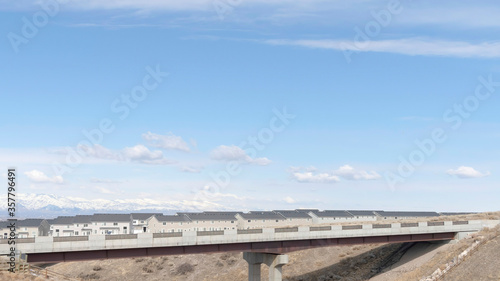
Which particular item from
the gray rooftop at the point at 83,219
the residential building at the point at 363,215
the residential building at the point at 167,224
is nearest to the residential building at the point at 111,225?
the gray rooftop at the point at 83,219

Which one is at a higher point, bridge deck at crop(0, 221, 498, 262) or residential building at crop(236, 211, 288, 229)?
residential building at crop(236, 211, 288, 229)

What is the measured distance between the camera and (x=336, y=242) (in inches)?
2682

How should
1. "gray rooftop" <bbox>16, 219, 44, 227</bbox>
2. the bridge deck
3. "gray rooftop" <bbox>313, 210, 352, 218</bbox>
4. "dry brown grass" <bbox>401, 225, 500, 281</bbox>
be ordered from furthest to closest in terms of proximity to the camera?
"gray rooftop" <bbox>313, 210, 352, 218</bbox> < "gray rooftop" <bbox>16, 219, 44, 227</bbox> < "dry brown grass" <bbox>401, 225, 500, 281</bbox> < the bridge deck

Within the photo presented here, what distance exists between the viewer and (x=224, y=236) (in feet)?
191

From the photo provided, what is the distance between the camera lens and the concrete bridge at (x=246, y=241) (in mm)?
48525

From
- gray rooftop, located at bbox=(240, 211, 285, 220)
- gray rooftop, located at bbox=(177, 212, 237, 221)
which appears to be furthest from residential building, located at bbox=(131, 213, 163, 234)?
gray rooftop, located at bbox=(240, 211, 285, 220)

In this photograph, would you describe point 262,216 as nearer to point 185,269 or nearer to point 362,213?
point 362,213

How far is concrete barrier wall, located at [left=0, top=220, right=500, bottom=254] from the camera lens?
48.0 metres

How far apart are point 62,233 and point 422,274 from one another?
116371 millimetres

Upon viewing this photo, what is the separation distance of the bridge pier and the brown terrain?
584 inches

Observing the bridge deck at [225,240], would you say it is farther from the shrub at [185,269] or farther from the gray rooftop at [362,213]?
the gray rooftop at [362,213]

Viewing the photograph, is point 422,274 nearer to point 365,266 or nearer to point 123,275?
point 365,266

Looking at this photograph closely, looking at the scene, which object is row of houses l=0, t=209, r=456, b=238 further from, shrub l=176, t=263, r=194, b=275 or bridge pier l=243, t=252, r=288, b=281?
bridge pier l=243, t=252, r=288, b=281

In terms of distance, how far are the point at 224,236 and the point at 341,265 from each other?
29641 millimetres
